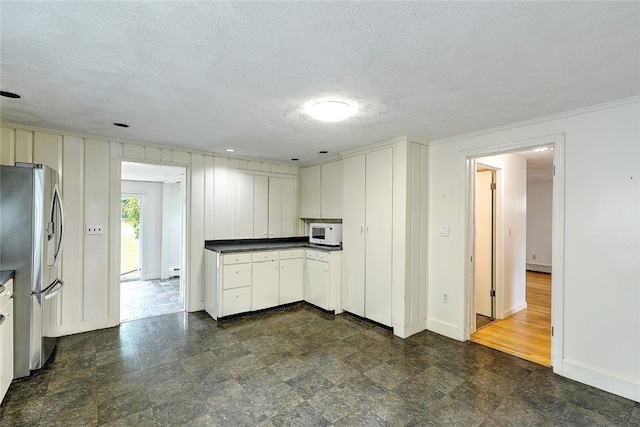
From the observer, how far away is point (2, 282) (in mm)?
2096

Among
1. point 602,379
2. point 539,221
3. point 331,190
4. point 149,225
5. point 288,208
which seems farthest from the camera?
point 539,221

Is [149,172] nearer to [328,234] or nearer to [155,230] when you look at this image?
[155,230]

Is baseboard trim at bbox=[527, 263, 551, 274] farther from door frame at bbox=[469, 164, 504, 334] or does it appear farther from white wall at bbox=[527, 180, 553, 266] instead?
door frame at bbox=[469, 164, 504, 334]

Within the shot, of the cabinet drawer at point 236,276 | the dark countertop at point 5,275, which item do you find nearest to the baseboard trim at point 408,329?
the cabinet drawer at point 236,276

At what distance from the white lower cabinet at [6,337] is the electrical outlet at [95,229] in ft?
4.11

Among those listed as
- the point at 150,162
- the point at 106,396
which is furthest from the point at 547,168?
the point at 106,396

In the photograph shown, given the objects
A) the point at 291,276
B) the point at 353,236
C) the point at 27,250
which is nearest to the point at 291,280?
the point at 291,276

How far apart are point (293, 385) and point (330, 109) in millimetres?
2256

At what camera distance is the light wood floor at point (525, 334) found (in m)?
3.08

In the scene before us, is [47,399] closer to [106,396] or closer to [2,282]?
[106,396]

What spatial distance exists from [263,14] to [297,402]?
2.46 m

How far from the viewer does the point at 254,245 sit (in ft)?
15.2

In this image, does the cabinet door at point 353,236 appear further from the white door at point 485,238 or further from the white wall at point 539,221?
the white wall at point 539,221

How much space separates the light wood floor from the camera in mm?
3080
